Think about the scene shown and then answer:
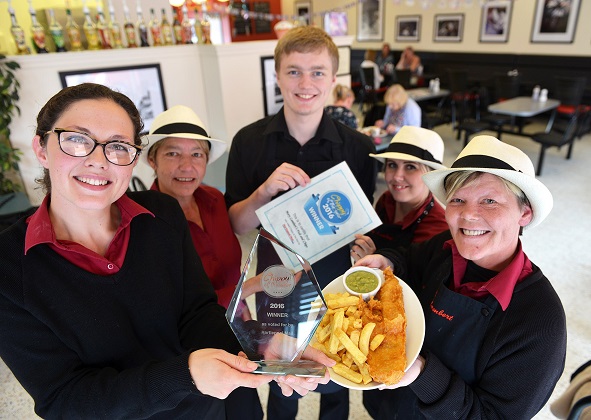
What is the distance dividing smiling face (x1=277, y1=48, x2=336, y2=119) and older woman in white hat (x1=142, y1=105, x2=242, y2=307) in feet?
1.45

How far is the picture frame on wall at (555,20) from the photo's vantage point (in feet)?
26.0

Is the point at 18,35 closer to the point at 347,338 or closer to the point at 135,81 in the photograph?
the point at 135,81

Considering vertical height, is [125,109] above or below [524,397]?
above

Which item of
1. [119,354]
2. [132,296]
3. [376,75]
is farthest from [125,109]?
[376,75]

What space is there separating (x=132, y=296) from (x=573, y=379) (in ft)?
3.80

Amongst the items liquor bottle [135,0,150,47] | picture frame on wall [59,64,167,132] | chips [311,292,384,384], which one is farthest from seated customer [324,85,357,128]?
chips [311,292,384,384]

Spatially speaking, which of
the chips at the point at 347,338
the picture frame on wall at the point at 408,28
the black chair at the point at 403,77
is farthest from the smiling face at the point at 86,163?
the picture frame on wall at the point at 408,28

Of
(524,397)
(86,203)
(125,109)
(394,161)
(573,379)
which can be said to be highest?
(125,109)

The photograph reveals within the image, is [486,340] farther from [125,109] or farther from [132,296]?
[125,109]

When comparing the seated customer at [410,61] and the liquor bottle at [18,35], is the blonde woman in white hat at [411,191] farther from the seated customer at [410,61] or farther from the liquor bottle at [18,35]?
the seated customer at [410,61]

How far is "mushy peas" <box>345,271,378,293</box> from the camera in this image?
141 centimetres

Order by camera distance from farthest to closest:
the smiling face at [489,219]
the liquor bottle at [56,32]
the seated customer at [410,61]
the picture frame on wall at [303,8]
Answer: the picture frame on wall at [303,8]
the seated customer at [410,61]
the liquor bottle at [56,32]
the smiling face at [489,219]

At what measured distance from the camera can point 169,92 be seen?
4.60m

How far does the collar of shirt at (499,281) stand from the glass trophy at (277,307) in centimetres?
53
